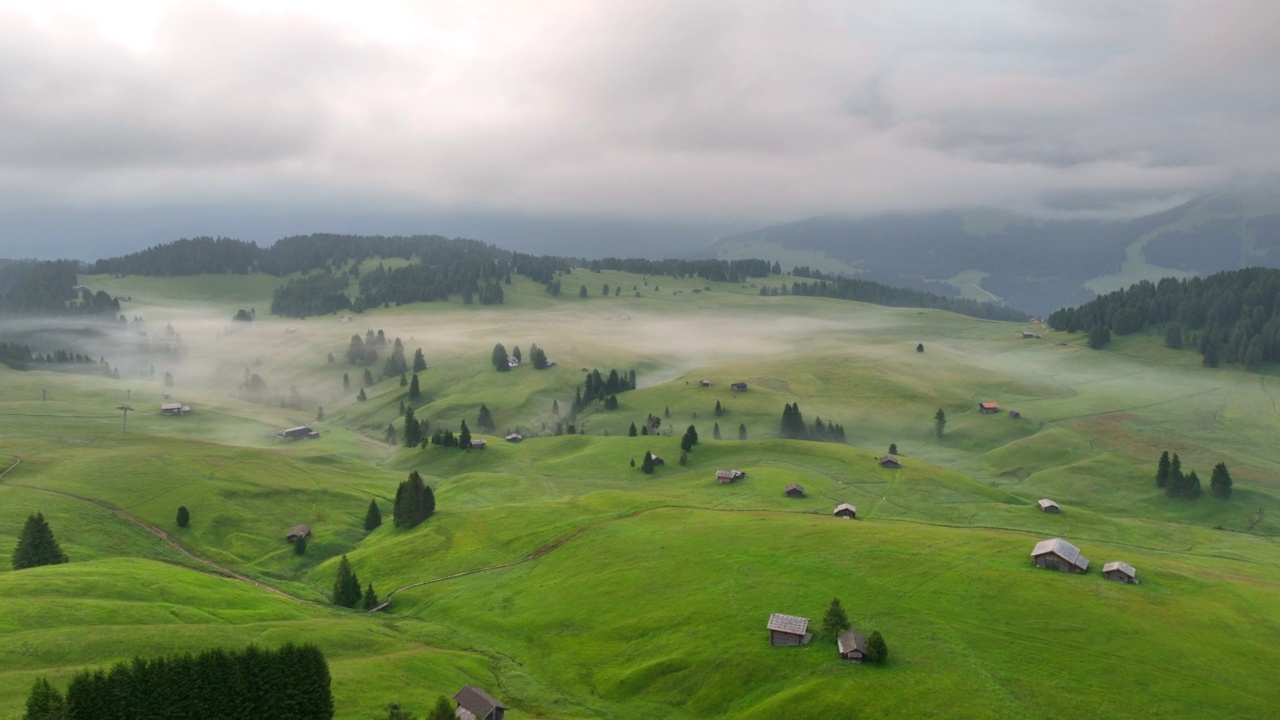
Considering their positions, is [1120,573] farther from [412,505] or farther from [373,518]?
[373,518]

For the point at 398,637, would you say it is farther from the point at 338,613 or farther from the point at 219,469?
the point at 219,469

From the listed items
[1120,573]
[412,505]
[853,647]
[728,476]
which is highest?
[1120,573]

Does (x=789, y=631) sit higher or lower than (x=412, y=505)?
higher

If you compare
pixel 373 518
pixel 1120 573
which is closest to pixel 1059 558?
pixel 1120 573

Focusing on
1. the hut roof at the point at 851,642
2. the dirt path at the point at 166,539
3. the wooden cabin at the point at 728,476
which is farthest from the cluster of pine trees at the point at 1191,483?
the dirt path at the point at 166,539

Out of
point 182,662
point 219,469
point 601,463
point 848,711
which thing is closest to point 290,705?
point 182,662
